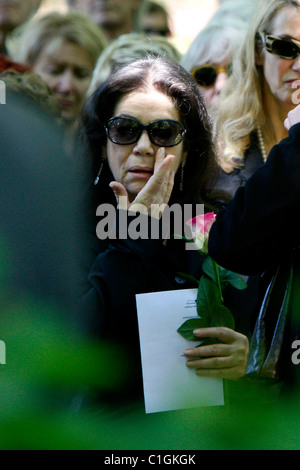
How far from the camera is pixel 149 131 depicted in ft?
5.40

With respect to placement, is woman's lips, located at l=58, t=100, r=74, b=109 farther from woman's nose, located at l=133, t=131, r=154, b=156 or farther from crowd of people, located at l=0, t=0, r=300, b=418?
woman's nose, located at l=133, t=131, r=154, b=156

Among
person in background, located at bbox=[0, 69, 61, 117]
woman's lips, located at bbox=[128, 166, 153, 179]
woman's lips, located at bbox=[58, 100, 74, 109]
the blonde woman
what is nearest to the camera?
woman's lips, located at bbox=[128, 166, 153, 179]

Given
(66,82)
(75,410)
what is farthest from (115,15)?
(75,410)

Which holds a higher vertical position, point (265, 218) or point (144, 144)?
point (144, 144)

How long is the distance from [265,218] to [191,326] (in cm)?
32

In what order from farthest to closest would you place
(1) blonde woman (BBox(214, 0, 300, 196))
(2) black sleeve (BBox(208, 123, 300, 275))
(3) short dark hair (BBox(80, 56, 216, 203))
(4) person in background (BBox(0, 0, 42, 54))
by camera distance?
(4) person in background (BBox(0, 0, 42, 54)) → (1) blonde woman (BBox(214, 0, 300, 196)) → (3) short dark hair (BBox(80, 56, 216, 203)) → (2) black sleeve (BBox(208, 123, 300, 275))

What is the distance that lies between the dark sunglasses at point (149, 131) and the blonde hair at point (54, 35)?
1402mm

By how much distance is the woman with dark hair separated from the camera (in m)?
1.38

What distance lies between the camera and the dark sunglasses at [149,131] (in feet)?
5.41

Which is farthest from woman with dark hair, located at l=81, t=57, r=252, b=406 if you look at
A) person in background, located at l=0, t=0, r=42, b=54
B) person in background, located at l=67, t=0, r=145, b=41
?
person in background, located at l=67, t=0, r=145, b=41

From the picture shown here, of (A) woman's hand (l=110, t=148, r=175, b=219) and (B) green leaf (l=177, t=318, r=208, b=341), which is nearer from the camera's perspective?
(B) green leaf (l=177, t=318, r=208, b=341)

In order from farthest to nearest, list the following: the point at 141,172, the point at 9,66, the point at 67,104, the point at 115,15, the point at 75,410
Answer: the point at 115,15 → the point at 67,104 → the point at 9,66 → the point at 141,172 → the point at 75,410

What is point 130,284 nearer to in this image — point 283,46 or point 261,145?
point 261,145

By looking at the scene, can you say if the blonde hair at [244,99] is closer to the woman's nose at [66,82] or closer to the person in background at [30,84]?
the person in background at [30,84]
